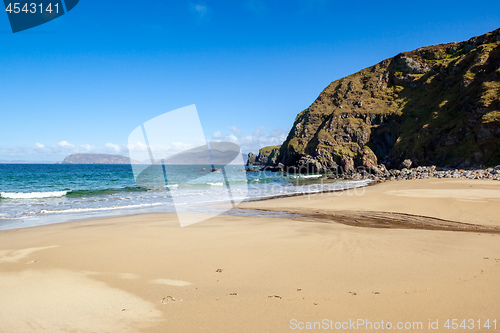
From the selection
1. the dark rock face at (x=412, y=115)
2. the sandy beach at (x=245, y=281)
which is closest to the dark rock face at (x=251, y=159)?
the dark rock face at (x=412, y=115)

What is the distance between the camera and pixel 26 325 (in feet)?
12.1

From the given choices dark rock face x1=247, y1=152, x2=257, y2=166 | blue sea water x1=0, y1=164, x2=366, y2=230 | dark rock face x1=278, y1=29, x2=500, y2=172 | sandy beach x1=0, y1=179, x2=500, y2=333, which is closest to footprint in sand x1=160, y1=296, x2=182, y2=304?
sandy beach x1=0, y1=179, x2=500, y2=333

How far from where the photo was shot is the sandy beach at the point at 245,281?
3.75 m

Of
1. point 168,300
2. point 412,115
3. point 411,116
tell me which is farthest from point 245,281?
point 412,115

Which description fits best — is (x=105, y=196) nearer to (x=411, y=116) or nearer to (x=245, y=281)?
(x=245, y=281)

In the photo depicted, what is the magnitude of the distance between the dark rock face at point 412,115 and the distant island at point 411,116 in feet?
0.56

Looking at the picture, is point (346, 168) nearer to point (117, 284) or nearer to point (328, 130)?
point (328, 130)

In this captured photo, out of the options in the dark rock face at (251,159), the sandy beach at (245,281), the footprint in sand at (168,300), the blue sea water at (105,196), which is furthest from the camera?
→ the dark rock face at (251,159)

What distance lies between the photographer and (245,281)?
5156mm

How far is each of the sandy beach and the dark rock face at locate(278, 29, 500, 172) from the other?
2055 inches

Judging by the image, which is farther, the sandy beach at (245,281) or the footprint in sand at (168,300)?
the footprint in sand at (168,300)

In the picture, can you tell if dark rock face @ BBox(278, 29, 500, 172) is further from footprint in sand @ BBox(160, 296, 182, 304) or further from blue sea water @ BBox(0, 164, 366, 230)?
footprint in sand @ BBox(160, 296, 182, 304)

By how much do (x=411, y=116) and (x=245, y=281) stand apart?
86.4 metres

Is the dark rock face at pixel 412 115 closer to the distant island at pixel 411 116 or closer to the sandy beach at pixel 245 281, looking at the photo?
the distant island at pixel 411 116
